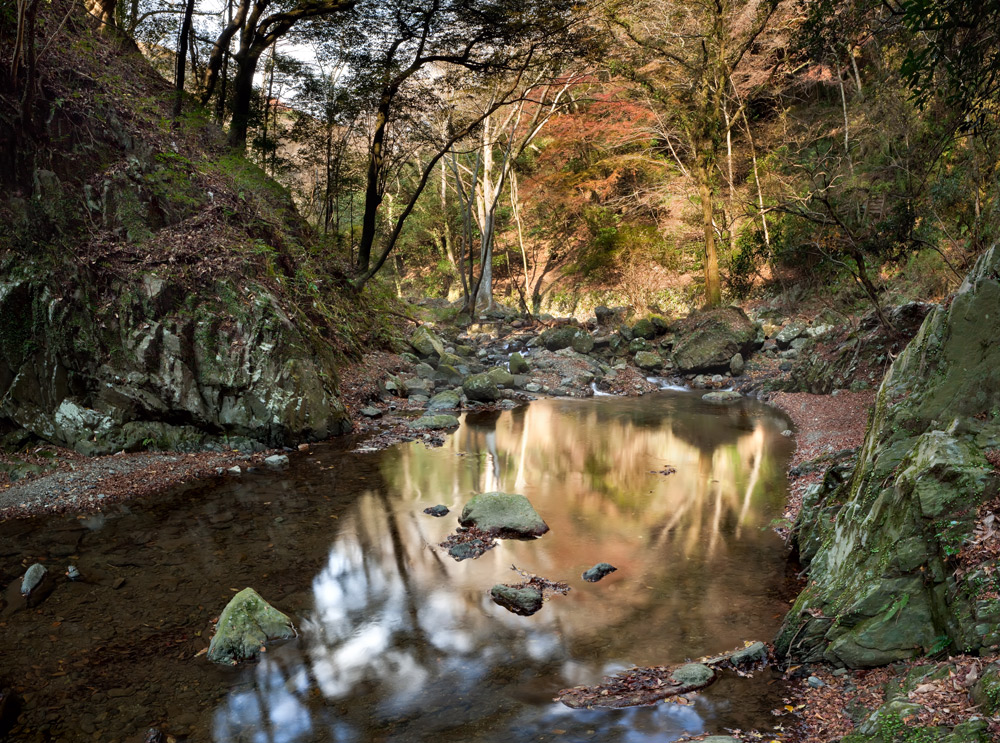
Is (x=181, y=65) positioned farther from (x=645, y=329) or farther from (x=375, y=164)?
(x=645, y=329)

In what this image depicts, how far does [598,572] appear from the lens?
6.21 meters

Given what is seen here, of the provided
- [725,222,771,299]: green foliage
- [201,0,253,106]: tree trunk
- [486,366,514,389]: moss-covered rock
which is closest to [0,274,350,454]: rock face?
[486,366,514,389]: moss-covered rock

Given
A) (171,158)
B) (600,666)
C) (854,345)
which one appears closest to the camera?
(600,666)

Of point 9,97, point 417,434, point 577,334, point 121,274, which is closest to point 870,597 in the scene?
point 417,434

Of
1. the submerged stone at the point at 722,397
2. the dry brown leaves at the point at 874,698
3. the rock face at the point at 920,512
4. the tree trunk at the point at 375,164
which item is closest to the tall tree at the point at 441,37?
the tree trunk at the point at 375,164

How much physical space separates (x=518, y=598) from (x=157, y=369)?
701 cm

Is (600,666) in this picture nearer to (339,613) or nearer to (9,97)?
(339,613)

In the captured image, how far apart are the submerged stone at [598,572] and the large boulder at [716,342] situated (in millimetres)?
12004

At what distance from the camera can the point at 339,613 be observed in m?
5.58

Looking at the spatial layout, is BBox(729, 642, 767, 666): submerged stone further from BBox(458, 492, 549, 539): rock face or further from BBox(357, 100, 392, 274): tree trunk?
BBox(357, 100, 392, 274): tree trunk

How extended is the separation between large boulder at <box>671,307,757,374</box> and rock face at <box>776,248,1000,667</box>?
470 inches

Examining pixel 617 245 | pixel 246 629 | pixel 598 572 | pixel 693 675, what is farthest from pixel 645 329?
pixel 246 629

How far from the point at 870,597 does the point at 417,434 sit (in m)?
8.69

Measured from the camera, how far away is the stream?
412 cm
